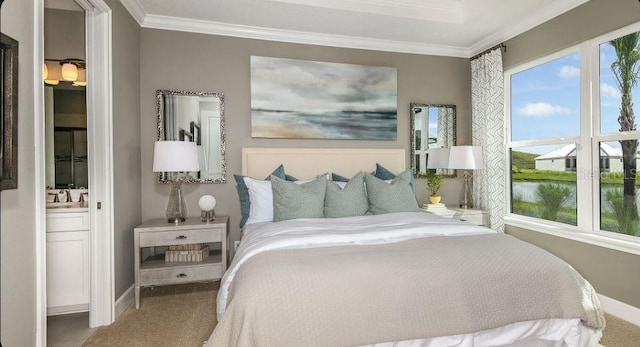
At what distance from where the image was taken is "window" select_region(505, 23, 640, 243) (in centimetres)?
260

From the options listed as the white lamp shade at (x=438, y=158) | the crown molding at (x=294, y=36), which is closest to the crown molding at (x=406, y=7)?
the crown molding at (x=294, y=36)

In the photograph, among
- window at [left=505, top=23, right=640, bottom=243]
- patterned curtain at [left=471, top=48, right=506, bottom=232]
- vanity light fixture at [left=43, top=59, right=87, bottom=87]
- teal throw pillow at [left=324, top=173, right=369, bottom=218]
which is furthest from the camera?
patterned curtain at [left=471, top=48, right=506, bottom=232]

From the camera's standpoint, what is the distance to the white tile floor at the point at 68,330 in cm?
224

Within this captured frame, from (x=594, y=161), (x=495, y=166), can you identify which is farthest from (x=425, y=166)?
(x=594, y=161)

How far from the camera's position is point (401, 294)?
1.54 m

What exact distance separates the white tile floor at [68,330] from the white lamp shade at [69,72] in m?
2.10

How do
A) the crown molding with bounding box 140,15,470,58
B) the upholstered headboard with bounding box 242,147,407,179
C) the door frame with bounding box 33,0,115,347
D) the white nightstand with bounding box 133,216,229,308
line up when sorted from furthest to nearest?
the upholstered headboard with bounding box 242,147,407,179 → the crown molding with bounding box 140,15,470,58 → the white nightstand with bounding box 133,216,229,308 → the door frame with bounding box 33,0,115,347

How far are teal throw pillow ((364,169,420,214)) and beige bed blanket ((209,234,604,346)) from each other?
1036mm

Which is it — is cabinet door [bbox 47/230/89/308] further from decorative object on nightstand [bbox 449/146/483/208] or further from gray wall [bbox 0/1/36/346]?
decorative object on nightstand [bbox 449/146/483/208]

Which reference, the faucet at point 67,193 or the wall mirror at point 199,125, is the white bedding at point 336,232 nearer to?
the wall mirror at point 199,125

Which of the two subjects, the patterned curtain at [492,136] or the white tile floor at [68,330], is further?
the patterned curtain at [492,136]

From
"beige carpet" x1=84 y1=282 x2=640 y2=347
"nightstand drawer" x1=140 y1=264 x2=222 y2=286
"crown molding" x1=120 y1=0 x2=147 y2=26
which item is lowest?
"beige carpet" x1=84 y1=282 x2=640 y2=347

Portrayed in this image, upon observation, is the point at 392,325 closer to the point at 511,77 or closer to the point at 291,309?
the point at 291,309

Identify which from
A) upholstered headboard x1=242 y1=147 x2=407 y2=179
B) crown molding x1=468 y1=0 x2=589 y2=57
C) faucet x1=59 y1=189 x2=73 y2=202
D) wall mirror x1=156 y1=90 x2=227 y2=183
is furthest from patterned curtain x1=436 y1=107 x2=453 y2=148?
faucet x1=59 y1=189 x2=73 y2=202
